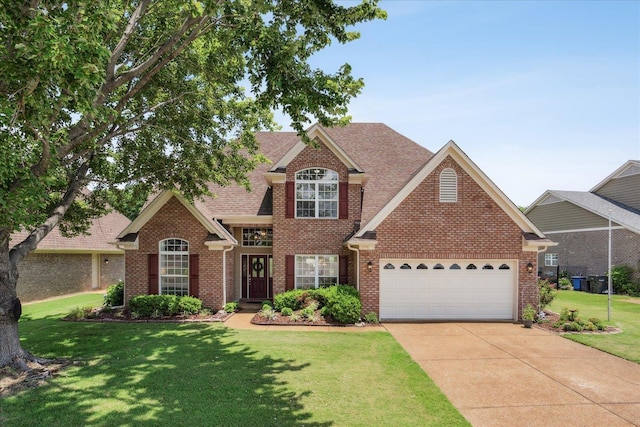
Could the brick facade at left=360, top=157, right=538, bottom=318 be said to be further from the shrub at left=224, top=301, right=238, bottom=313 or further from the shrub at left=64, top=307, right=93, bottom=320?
the shrub at left=64, top=307, right=93, bottom=320

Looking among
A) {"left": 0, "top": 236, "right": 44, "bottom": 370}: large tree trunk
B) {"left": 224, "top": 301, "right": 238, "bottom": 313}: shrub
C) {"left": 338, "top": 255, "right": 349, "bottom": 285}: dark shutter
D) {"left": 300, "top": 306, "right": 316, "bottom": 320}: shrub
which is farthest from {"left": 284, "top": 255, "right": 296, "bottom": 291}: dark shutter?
{"left": 0, "top": 236, "right": 44, "bottom": 370}: large tree trunk

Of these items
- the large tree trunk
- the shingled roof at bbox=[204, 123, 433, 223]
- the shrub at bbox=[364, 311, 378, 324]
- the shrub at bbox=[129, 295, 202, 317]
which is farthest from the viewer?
the shingled roof at bbox=[204, 123, 433, 223]

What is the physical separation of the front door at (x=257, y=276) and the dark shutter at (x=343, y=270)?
423 centimetres

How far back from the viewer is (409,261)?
1412cm

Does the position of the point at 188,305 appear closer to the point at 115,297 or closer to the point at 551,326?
the point at 115,297

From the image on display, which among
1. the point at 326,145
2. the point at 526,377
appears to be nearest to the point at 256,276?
the point at 326,145

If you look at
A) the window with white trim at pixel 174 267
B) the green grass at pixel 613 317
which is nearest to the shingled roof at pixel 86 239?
the window with white trim at pixel 174 267

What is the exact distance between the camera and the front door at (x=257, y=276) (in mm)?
18078

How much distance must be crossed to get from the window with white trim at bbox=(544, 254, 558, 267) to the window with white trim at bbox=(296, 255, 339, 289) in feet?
70.9

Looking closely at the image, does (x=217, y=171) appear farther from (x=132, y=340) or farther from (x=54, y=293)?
(x=54, y=293)

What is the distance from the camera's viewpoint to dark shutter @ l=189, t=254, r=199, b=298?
15.4 meters

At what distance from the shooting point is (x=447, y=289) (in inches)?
559

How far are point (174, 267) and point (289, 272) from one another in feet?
15.7

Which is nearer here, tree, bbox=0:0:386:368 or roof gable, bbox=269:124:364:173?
tree, bbox=0:0:386:368
